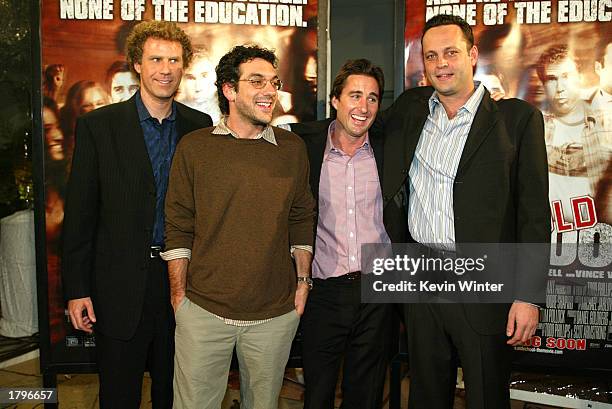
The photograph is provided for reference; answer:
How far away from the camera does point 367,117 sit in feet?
8.51

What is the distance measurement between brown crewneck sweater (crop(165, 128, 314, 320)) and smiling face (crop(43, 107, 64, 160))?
104 centimetres

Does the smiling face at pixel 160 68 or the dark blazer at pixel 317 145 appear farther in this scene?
the dark blazer at pixel 317 145

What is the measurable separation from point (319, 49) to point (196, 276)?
153 centimetres

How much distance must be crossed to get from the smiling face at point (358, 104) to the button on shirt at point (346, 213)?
141mm

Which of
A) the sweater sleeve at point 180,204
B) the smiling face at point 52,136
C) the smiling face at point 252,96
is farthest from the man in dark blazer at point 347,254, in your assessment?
the smiling face at point 52,136

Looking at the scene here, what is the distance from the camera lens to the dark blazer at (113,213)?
8.05ft

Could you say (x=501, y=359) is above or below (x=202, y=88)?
below

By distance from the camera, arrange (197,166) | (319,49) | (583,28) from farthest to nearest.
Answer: (319,49) → (583,28) → (197,166)

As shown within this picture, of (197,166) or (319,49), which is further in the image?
(319,49)

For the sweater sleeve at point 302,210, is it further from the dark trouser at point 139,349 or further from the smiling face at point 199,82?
the smiling face at point 199,82

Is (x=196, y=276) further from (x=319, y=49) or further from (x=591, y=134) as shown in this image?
(x=591, y=134)

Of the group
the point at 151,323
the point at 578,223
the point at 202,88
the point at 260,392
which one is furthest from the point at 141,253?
the point at 578,223

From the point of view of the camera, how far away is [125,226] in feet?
8.15

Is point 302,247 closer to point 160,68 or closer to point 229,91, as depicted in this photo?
point 229,91
